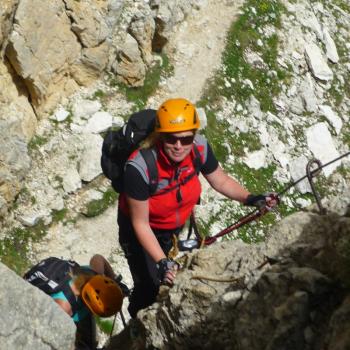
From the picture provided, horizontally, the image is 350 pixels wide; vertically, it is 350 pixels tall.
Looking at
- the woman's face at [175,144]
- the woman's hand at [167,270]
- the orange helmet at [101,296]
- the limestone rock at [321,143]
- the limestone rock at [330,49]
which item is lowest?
the limestone rock at [321,143]

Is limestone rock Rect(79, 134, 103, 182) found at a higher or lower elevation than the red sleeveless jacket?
lower

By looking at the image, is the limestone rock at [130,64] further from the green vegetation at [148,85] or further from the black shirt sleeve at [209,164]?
the black shirt sleeve at [209,164]

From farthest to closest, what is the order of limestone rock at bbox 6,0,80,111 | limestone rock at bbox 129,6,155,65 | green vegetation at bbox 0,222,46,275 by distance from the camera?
limestone rock at bbox 129,6,155,65, limestone rock at bbox 6,0,80,111, green vegetation at bbox 0,222,46,275

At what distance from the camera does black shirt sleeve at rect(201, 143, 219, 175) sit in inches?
298

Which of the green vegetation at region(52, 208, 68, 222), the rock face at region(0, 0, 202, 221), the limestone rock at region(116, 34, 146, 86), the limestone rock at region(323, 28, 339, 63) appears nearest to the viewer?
the rock face at region(0, 0, 202, 221)

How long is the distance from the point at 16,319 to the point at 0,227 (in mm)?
9227

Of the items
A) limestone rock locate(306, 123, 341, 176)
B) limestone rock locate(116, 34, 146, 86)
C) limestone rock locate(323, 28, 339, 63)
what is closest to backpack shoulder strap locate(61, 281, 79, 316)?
limestone rock locate(116, 34, 146, 86)

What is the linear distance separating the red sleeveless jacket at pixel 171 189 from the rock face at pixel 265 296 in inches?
22.8

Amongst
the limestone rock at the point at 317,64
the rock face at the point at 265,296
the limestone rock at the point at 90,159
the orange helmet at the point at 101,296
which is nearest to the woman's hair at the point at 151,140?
the rock face at the point at 265,296

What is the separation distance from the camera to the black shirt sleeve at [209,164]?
758cm

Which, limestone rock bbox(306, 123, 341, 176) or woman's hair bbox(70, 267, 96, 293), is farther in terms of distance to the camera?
limestone rock bbox(306, 123, 341, 176)

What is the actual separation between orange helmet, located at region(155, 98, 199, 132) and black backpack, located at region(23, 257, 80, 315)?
208 centimetres

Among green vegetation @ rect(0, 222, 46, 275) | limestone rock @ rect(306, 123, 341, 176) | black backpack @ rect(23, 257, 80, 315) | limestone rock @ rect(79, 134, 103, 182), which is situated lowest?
green vegetation @ rect(0, 222, 46, 275)

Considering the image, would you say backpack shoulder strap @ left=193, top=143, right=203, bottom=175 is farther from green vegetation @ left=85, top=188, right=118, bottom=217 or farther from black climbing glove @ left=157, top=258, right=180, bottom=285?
green vegetation @ left=85, top=188, right=118, bottom=217
